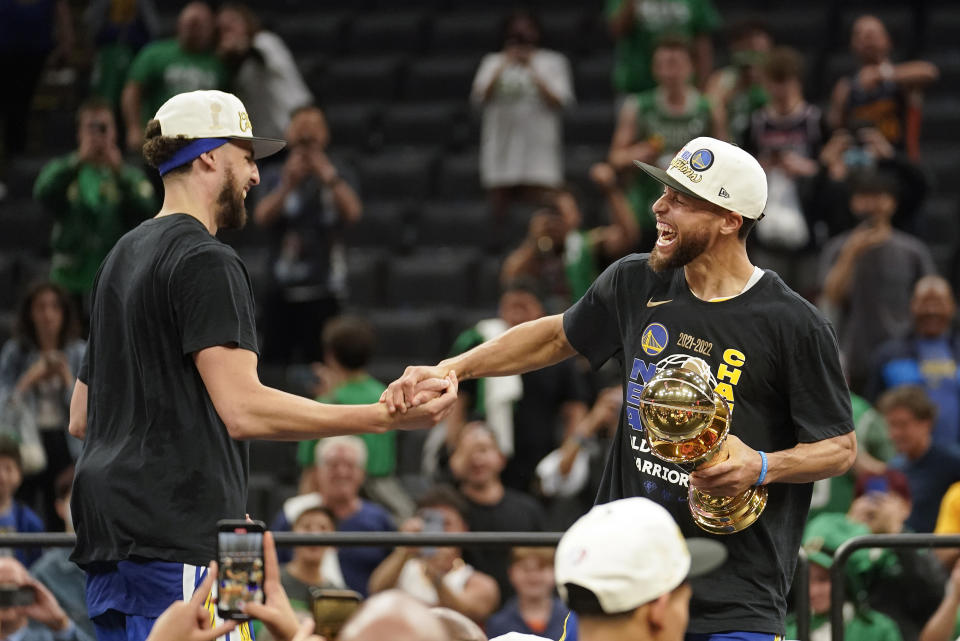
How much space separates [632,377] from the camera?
474 centimetres

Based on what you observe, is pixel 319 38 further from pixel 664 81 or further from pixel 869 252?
pixel 869 252

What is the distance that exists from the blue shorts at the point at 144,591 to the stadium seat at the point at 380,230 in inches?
329

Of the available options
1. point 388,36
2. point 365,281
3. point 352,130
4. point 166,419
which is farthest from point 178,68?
point 166,419

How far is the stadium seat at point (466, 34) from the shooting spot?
14.4 metres

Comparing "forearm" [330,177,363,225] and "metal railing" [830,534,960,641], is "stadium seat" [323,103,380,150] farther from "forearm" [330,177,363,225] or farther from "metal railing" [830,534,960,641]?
"metal railing" [830,534,960,641]

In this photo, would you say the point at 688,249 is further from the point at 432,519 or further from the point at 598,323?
the point at 432,519

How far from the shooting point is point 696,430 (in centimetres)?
429

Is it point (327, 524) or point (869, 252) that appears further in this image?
point (869, 252)

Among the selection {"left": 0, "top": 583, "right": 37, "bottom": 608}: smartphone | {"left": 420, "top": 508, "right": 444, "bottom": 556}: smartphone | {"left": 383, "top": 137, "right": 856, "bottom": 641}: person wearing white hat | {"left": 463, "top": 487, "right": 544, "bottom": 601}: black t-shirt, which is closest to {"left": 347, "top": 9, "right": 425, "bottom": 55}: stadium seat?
{"left": 463, "top": 487, "right": 544, "bottom": 601}: black t-shirt

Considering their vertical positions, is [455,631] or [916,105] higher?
[916,105]

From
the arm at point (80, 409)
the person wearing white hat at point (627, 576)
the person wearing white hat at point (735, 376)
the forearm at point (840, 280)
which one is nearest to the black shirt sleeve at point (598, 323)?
the person wearing white hat at point (735, 376)

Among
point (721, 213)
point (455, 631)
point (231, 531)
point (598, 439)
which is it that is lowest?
point (598, 439)

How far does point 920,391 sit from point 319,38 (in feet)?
26.1

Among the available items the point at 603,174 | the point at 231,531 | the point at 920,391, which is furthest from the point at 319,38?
the point at 231,531
